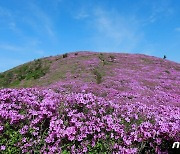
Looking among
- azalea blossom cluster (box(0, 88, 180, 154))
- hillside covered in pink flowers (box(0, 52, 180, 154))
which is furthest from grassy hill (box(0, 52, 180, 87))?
azalea blossom cluster (box(0, 88, 180, 154))

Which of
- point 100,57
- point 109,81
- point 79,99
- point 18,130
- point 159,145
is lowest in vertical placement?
point 159,145

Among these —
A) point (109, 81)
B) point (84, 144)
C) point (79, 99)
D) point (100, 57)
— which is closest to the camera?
point (84, 144)

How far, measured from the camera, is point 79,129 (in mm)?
9172

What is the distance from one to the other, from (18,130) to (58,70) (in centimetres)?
2190

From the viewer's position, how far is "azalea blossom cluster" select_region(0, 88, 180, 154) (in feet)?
28.9

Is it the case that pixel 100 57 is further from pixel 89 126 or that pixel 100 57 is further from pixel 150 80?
pixel 89 126

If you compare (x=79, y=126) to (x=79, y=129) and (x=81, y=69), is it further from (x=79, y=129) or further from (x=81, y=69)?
(x=81, y=69)

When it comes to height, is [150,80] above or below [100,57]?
below

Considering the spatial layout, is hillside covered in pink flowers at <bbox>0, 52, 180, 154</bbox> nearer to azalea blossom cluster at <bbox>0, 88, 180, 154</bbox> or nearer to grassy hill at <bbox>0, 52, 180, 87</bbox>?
azalea blossom cluster at <bbox>0, 88, 180, 154</bbox>

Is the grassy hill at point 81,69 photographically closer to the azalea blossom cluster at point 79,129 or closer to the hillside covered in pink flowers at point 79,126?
the hillside covered in pink flowers at point 79,126

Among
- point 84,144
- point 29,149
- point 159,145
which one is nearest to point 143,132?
point 159,145

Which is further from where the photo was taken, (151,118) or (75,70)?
(75,70)

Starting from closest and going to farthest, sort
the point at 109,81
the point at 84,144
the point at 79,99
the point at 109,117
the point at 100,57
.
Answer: the point at 84,144 → the point at 109,117 → the point at 79,99 → the point at 109,81 → the point at 100,57

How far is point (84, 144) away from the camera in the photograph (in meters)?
8.80
